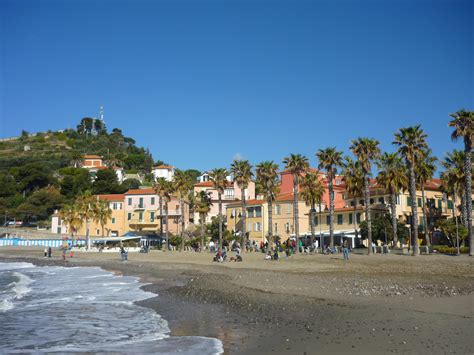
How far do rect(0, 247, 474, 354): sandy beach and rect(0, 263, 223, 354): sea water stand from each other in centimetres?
77

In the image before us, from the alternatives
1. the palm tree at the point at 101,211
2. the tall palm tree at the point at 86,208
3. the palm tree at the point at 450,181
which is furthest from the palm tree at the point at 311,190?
the tall palm tree at the point at 86,208

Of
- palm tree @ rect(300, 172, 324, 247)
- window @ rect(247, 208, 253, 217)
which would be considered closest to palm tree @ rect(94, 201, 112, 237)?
window @ rect(247, 208, 253, 217)

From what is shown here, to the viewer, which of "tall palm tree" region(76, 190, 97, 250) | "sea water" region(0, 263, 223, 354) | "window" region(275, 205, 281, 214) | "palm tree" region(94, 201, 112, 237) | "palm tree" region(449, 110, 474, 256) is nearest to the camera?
"sea water" region(0, 263, 223, 354)

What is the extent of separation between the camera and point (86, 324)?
14977 mm

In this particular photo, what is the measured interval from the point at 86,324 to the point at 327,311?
7.66m

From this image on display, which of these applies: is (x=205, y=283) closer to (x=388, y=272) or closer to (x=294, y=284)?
(x=294, y=284)

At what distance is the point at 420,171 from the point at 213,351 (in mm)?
41022

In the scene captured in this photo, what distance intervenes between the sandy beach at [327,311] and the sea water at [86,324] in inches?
30.4

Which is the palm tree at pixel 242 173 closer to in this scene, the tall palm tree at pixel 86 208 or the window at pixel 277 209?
the window at pixel 277 209

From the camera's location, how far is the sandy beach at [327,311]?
10.3 meters

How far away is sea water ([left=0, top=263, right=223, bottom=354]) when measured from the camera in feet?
37.9

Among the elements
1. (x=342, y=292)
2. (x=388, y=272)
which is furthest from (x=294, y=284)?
(x=388, y=272)

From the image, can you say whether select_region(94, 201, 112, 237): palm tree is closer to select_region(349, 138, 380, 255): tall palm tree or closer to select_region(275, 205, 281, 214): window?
select_region(275, 205, 281, 214): window

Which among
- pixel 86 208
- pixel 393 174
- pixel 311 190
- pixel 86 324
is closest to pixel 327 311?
pixel 86 324
